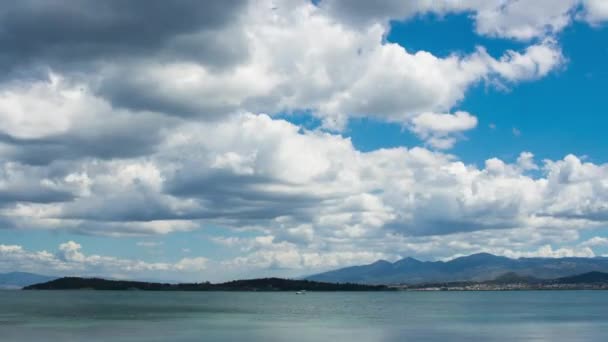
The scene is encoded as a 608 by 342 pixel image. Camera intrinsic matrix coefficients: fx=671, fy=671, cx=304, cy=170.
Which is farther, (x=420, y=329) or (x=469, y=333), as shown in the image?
(x=420, y=329)

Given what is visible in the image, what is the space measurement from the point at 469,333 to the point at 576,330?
22.3m

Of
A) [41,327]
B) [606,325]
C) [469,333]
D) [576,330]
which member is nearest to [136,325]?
[41,327]

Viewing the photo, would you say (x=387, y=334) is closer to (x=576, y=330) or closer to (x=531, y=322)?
(x=576, y=330)

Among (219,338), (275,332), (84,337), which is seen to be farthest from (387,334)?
(84,337)

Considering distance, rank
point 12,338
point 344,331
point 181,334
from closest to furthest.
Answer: point 12,338
point 181,334
point 344,331

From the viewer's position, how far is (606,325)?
12975cm

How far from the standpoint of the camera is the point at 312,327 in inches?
4825

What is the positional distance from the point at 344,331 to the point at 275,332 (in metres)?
11.9

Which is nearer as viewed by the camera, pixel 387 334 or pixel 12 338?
pixel 12 338

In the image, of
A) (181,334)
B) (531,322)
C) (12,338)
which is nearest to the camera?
(12,338)

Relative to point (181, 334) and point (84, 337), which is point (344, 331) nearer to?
point (181, 334)

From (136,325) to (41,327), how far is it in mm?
16540

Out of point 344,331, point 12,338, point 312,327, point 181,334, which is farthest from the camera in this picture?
point 312,327

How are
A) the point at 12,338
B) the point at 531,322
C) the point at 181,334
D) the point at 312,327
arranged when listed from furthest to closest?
the point at 531,322
the point at 312,327
the point at 181,334
the point at 12,338
